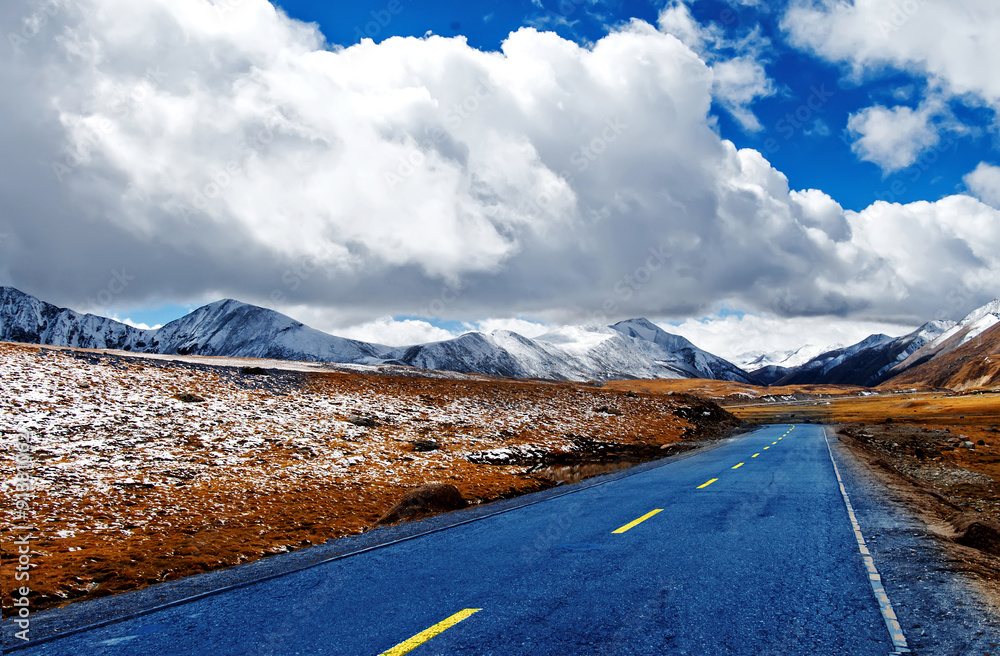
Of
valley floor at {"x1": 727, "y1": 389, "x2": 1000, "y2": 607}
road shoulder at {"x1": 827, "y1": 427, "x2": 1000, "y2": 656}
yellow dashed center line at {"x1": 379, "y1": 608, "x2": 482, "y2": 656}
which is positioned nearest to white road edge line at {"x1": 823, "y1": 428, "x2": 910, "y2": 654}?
road shoulder at {"x1": 827, "y1": 427, "x2": 1000, "y2": 656}

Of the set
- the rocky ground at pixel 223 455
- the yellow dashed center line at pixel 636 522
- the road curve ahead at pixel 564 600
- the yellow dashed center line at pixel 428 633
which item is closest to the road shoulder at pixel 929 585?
the road curve ahead at pixel 564 600

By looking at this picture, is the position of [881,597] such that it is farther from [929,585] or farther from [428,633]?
[428,633]

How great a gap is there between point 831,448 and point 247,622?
31.7m

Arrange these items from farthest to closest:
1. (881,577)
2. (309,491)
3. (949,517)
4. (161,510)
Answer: (309,491), (161,510), (949,517), (881,577)

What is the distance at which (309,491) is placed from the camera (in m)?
16.5

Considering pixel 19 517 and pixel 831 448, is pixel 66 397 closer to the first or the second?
pixel 19 517

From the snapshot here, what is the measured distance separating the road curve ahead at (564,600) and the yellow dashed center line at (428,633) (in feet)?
0.07

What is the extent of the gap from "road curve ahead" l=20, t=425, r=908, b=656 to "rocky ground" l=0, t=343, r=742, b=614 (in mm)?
3471

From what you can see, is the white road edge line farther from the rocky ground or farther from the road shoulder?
the rocky ground

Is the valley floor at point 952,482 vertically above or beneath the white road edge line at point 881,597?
beneath

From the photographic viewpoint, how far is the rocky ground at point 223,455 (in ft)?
36.5

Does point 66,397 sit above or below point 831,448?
above

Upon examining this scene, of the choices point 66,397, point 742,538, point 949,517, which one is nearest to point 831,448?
point 949,517

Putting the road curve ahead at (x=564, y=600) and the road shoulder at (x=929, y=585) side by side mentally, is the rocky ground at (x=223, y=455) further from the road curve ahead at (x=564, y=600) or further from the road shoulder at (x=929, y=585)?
the road shoulder at (x=929, y=585)
